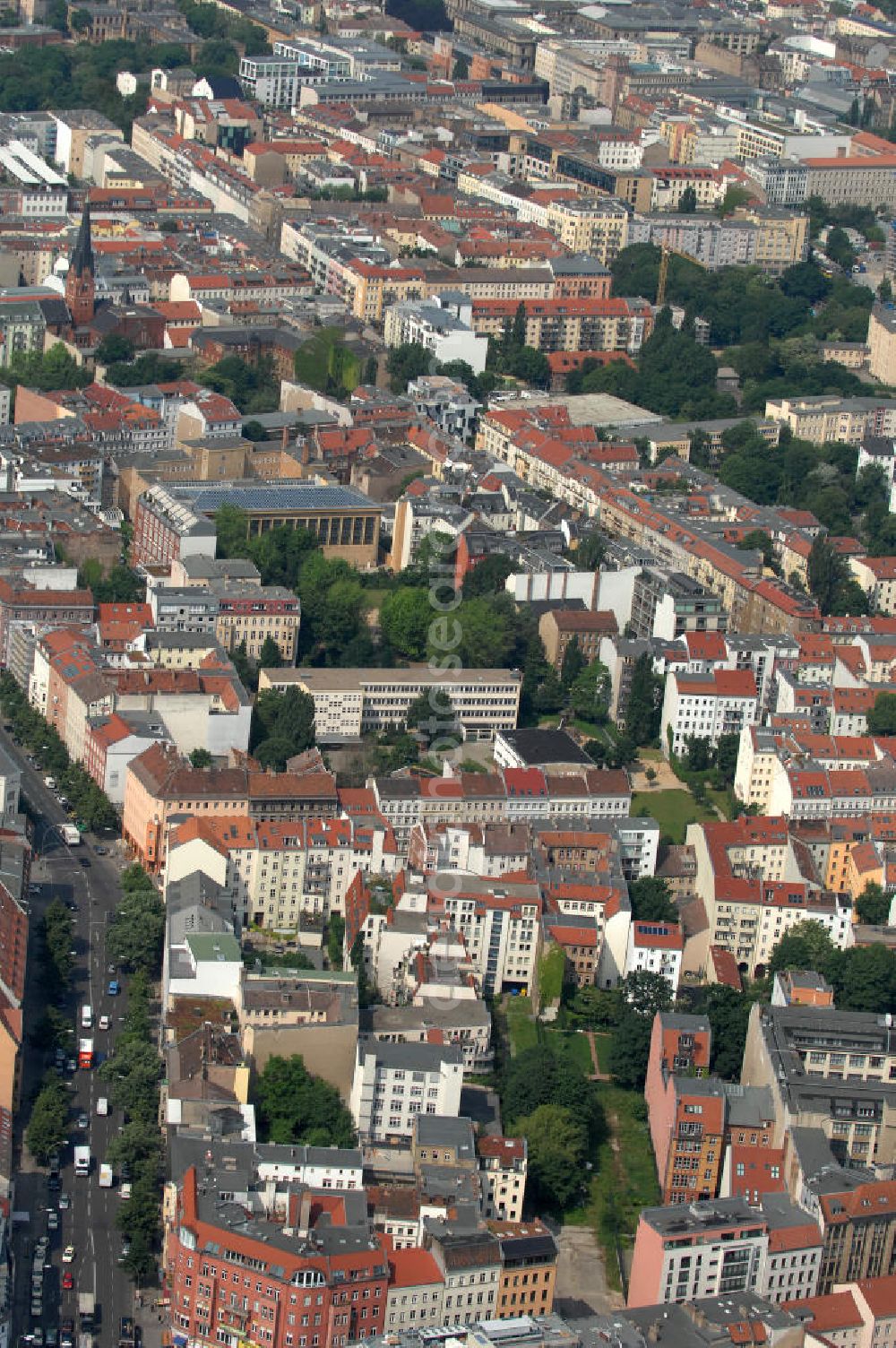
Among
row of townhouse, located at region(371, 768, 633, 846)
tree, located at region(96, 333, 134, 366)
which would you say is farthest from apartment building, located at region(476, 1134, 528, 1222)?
tree, located at region(96, 333, 134, 366)

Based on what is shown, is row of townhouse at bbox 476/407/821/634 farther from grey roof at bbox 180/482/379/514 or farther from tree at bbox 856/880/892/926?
tree at bbox 856/880/892/926

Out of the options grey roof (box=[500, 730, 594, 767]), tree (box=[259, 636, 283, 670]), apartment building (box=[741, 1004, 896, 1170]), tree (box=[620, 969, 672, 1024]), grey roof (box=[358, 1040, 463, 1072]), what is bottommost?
tree (box=[620, 969, 672, 1024])

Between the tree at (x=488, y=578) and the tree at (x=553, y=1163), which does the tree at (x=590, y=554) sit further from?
the tree at (x=553, y=1163)

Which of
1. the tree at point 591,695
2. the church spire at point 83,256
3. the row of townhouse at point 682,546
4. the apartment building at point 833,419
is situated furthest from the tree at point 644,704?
the church spire at point 83,256

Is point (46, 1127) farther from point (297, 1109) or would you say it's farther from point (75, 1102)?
point (297, 1109)

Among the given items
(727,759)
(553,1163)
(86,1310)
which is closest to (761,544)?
(727,759)

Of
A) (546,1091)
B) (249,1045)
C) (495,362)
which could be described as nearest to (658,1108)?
(546,1091)
